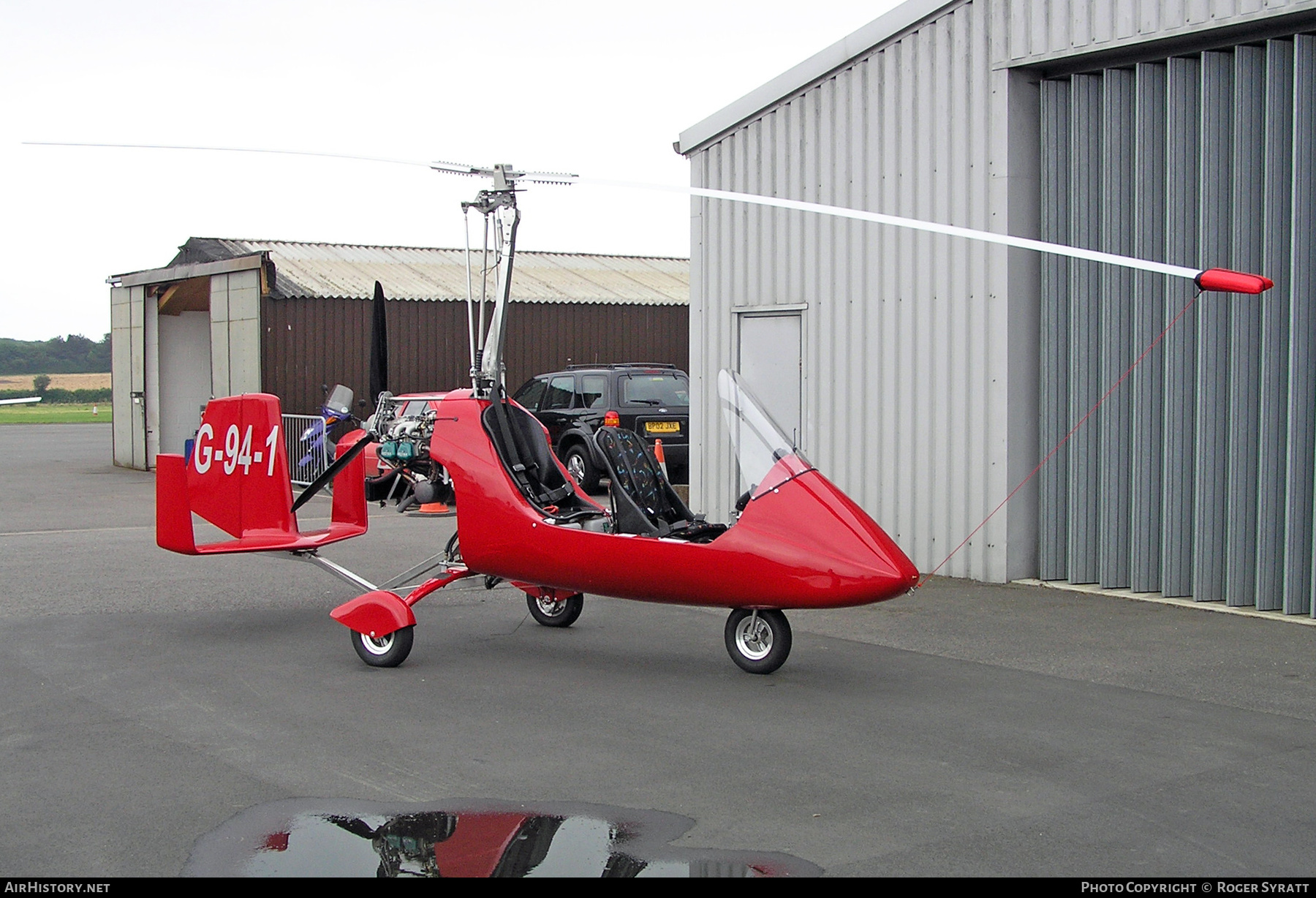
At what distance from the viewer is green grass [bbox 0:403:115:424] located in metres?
50.1

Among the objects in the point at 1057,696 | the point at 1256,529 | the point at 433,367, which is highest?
the point at 433,367

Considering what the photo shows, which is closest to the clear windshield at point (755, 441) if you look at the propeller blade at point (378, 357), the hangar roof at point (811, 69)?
the propeller blade at point (378, 357)

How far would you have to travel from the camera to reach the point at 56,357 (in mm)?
106812

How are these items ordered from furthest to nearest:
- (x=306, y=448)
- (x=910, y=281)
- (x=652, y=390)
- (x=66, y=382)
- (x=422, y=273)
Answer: (x=66, y=382) → (x=422, y=273) → (x=306, y=448) → (x=652, y=390) → (x=910, y=281)

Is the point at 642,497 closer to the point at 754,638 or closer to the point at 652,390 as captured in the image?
the point at 754,638

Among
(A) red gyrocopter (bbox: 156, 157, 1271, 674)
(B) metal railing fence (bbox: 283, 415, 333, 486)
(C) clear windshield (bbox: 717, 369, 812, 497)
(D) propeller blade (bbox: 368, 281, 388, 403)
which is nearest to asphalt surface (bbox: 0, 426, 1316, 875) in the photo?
(A) red gyrocopter (bbox: 156, 157, 1271, 674)

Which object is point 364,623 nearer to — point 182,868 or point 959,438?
point 182,868

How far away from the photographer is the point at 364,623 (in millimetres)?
7348

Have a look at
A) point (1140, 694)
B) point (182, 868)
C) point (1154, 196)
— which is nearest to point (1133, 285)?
point (1154, 196)

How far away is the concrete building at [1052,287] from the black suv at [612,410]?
5.41m

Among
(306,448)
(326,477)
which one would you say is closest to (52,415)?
(306,448)

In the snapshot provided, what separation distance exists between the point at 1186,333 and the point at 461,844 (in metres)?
7.15

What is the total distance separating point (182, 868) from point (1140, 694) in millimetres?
4813

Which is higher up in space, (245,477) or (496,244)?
(496,244)
